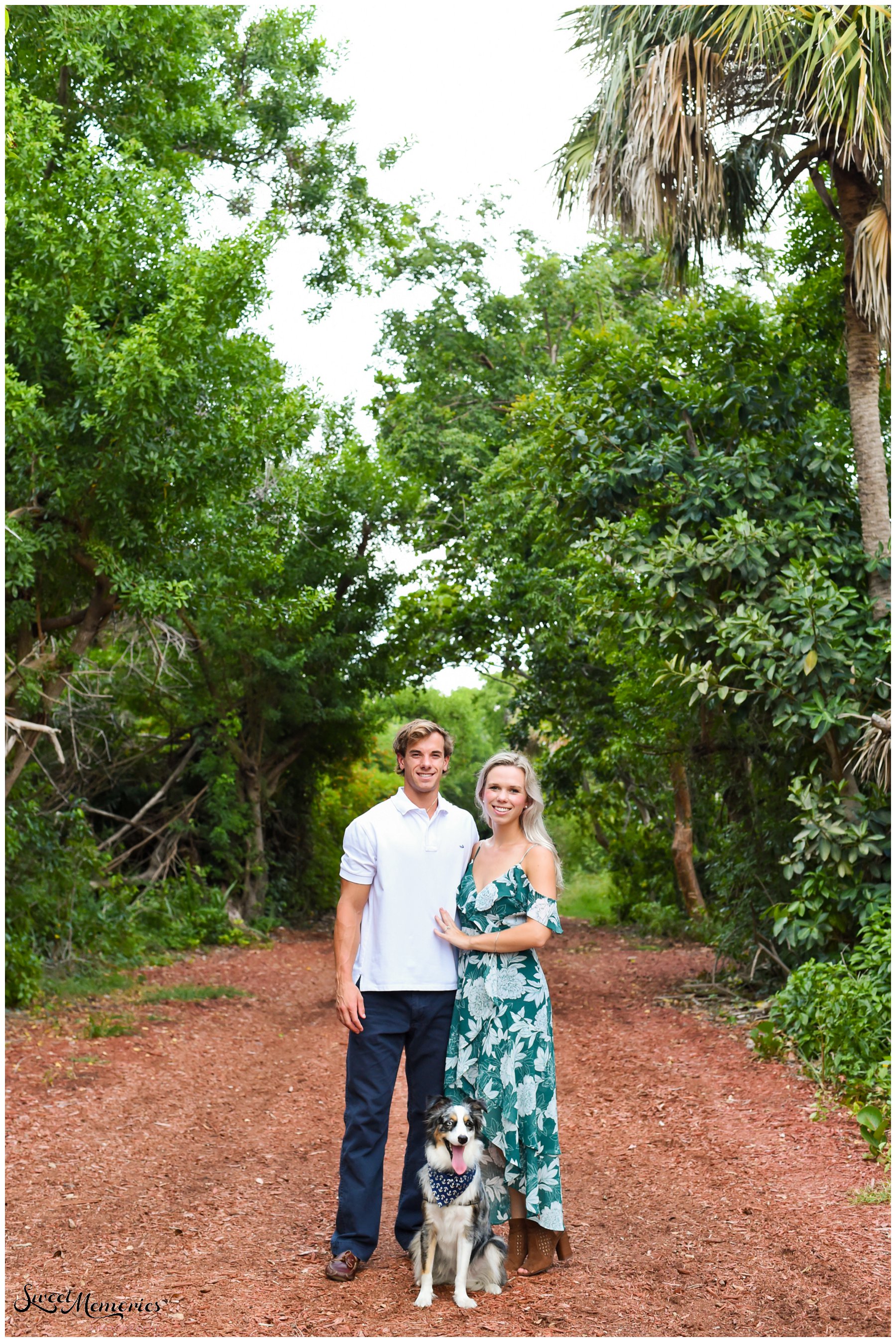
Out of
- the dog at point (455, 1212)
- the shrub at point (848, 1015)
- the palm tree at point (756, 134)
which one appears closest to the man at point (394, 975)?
the dog at point (455, 1212)

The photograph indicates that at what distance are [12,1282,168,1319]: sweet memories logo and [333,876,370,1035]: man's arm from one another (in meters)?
1.14

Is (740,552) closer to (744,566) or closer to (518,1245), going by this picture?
(744,566)

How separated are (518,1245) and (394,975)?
43.4 inches

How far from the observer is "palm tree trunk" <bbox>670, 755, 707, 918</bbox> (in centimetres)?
1474

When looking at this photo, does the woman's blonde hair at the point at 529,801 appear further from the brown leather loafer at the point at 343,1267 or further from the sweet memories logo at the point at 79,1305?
the sweet memories logo at the point at 79,1305

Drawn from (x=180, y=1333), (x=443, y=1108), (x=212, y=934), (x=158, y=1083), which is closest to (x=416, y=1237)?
(x=443, y=1108)

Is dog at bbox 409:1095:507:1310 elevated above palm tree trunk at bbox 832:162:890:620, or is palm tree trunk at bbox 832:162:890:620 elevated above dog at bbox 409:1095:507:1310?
palm tree trunk at bbox 832:162:890:620

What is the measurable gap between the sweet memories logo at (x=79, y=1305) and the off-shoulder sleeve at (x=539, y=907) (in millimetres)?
1845

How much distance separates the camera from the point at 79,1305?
3936mm

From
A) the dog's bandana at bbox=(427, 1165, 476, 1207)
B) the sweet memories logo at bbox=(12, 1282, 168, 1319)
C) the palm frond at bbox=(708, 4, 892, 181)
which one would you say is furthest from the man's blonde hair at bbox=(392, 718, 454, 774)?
the palm frond at bbox=(708, 4, 892, 181)

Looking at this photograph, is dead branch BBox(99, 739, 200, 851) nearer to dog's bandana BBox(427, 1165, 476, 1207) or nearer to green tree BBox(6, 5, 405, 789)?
green tree BBox(6, 5, 405, 789)

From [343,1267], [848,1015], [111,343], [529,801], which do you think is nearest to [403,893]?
[529,801]

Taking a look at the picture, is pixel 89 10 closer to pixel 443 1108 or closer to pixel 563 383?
pixel 563 383

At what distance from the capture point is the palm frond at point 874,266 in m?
7.69
